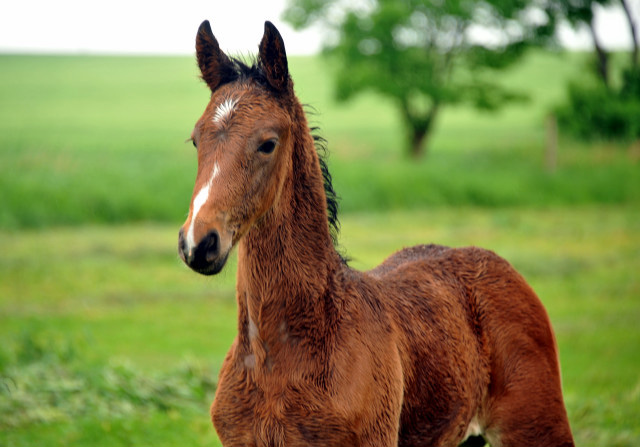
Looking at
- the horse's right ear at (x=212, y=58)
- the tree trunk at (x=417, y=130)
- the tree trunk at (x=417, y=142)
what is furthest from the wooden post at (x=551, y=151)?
the horse's right ear at (x=212, y=58)

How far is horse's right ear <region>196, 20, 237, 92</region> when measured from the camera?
10.8ft

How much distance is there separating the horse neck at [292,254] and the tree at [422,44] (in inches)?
795

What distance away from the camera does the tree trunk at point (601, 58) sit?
27.8m

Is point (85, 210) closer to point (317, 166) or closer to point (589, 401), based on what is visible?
point (589, 401)

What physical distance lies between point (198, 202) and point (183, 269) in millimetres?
9111

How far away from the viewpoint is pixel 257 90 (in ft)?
10.4

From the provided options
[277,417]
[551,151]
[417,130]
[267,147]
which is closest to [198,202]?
[267,147]

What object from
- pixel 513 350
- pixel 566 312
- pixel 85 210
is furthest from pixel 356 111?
pixel 513 350

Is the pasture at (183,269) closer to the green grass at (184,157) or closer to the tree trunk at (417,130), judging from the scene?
the green grass at (184,157)

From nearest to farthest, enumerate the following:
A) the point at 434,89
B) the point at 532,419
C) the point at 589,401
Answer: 1. the point at 532,419
2. the point at 589,401
3. the point at 434,89

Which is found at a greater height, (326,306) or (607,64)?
(607,64)

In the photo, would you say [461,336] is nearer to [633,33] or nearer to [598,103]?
[598,103]

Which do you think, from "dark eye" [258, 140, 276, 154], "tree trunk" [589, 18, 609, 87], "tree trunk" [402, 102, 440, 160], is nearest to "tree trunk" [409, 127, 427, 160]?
"tree trunk" [402, 102, 440, 160]

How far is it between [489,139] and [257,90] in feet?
106
